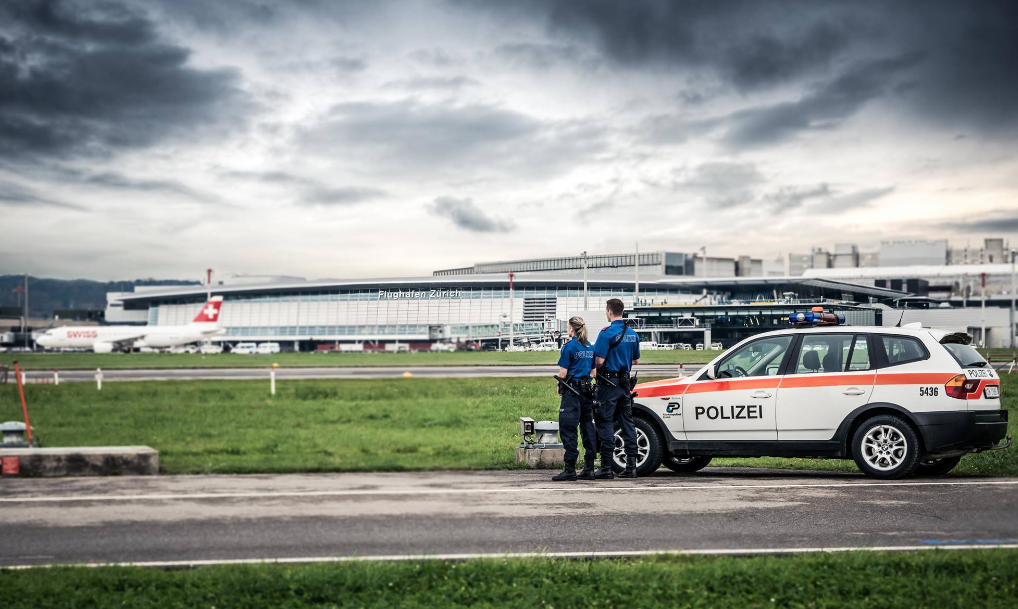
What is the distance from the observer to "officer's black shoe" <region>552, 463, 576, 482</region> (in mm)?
10745

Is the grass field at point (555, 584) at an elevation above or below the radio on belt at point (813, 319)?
below

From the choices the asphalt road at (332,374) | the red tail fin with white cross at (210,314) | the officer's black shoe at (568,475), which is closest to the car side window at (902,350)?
the officer's black shoe at (568,475)

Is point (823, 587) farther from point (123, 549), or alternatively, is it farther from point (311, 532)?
point (123, 549)

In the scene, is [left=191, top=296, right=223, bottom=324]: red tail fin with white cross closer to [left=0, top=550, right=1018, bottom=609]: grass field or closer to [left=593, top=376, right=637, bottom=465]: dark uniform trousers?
[left=593, top=376, right=637, bottom=465]: dark uniform trousers

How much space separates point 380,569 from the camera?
6105mm

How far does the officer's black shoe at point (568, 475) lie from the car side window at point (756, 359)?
2.40 metres

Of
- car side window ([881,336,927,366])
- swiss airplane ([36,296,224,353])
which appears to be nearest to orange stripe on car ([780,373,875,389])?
car side window ([881,336,927,366])

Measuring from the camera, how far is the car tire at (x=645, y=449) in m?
11.3

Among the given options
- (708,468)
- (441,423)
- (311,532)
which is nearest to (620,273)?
(441,423)

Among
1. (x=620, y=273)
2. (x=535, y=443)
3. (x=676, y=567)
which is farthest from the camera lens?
(x=620, y=273)

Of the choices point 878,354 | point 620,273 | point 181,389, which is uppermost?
point 620,273

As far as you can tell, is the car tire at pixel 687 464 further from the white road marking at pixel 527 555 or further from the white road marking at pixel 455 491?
the white road marking at pixel 527 555

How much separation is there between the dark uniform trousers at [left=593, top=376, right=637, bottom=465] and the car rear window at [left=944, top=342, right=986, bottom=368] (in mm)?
4106

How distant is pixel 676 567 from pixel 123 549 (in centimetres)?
457
